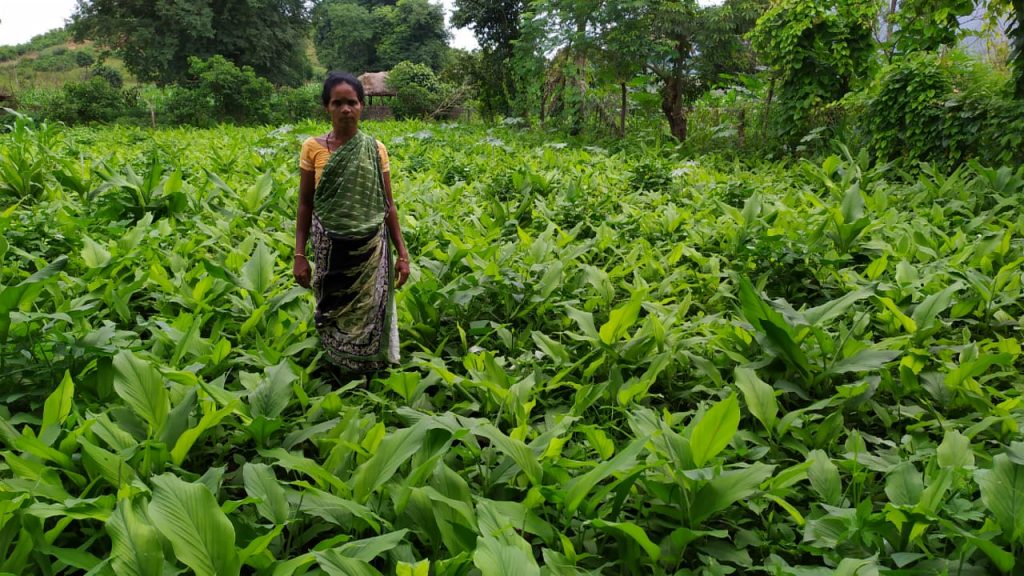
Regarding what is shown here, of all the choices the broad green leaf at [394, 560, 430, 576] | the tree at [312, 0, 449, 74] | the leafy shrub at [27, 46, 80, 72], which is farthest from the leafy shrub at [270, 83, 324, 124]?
the leafy shrub at [27, 46, 80, 72]

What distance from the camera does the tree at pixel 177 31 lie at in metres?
22.7

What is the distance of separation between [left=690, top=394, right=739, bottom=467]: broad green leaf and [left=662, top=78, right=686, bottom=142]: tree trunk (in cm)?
902

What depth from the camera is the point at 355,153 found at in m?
2.63

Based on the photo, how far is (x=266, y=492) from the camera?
1.86 metres

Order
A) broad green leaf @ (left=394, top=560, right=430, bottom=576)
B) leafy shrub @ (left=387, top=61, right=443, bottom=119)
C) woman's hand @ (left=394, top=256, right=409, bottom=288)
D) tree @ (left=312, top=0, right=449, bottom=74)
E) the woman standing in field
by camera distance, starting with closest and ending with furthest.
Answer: broad green leaf @ (left=394, top=560, right=430, bottom=576) < the woman standing in field < woman's hand @ (left=394, top=256, right=409, bottom=288) < leafy shrub @ (left=387, top=61, right=443, bottom=119) < tree @ (left=312, top=0, right=449, bottom=74)

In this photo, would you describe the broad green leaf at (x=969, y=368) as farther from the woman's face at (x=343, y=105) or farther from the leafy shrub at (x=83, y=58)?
the leafy shrub at (x=83, y=58)

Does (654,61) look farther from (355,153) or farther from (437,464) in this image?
(437,464)

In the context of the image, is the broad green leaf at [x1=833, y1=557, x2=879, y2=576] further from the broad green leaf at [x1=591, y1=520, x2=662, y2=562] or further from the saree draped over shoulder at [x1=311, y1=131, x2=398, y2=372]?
the saree draped over shoulder at [x1=311, y1=131, x2=398, y2=372]

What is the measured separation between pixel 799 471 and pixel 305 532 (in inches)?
59.3

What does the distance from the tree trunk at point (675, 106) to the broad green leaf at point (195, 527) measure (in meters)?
9.76

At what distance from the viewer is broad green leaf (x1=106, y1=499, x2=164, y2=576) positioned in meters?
1.50

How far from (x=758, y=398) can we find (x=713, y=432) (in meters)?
0.52

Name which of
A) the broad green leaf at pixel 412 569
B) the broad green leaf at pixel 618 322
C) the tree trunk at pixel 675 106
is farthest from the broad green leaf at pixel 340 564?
the tree trunk at pixel 675 106

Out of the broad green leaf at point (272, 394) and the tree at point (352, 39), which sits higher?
the tree at point (352, 39)
